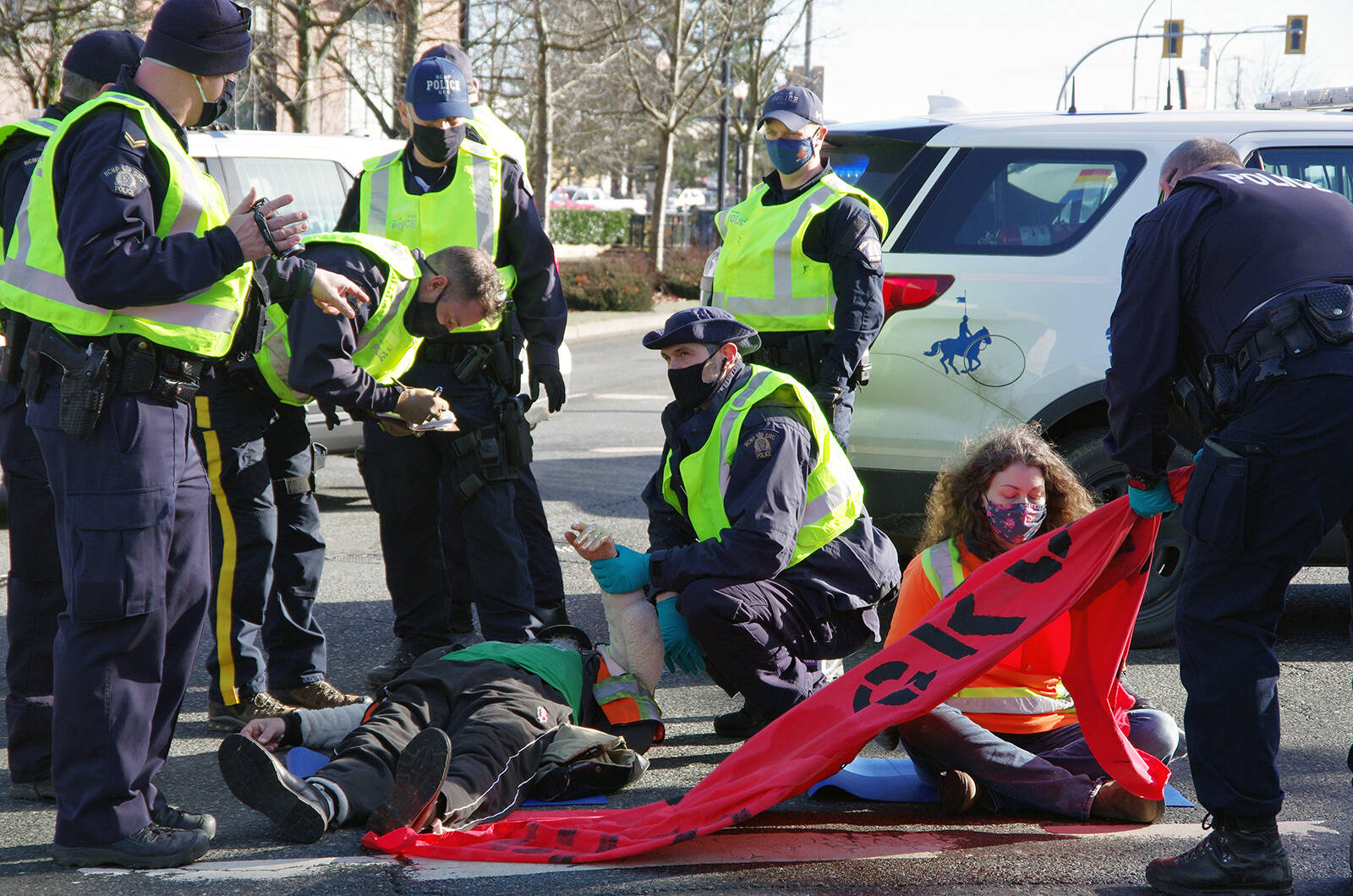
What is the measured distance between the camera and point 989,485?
3.66 meters

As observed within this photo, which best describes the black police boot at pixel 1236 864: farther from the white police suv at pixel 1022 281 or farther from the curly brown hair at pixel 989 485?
the white police suv at pixel 1022 281

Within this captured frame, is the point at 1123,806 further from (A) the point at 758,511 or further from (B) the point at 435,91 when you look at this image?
(B) the point at 435,91

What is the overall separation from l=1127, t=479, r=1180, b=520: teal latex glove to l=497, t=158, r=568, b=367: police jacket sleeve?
2.30 meters

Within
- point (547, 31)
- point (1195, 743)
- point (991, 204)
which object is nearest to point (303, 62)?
point (547, 31)

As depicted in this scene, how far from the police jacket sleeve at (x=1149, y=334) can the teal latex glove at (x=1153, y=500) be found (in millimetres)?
53

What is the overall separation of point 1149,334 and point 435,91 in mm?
2667

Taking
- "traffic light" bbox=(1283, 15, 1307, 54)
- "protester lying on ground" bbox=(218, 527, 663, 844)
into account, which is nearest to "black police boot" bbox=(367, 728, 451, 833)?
"protester lying on ground" bbox=(218, 527, 663, 844)

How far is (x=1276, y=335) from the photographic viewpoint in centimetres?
283

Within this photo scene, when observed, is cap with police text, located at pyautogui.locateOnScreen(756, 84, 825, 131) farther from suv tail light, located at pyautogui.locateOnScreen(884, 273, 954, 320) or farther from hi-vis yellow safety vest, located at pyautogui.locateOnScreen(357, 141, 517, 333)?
hi-vis yellow safety vest, located at pyautogui.locateOnScreen(357, 141, 517, 333)

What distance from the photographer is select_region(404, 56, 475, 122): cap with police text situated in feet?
14.8

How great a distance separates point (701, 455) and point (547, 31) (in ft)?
53.6

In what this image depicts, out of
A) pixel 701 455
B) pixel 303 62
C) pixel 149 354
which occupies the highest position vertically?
pixel 303 62

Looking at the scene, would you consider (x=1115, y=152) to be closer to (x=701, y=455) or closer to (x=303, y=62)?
(x=701, y=455)

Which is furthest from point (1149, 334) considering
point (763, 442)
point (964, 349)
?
point (964, 349)
